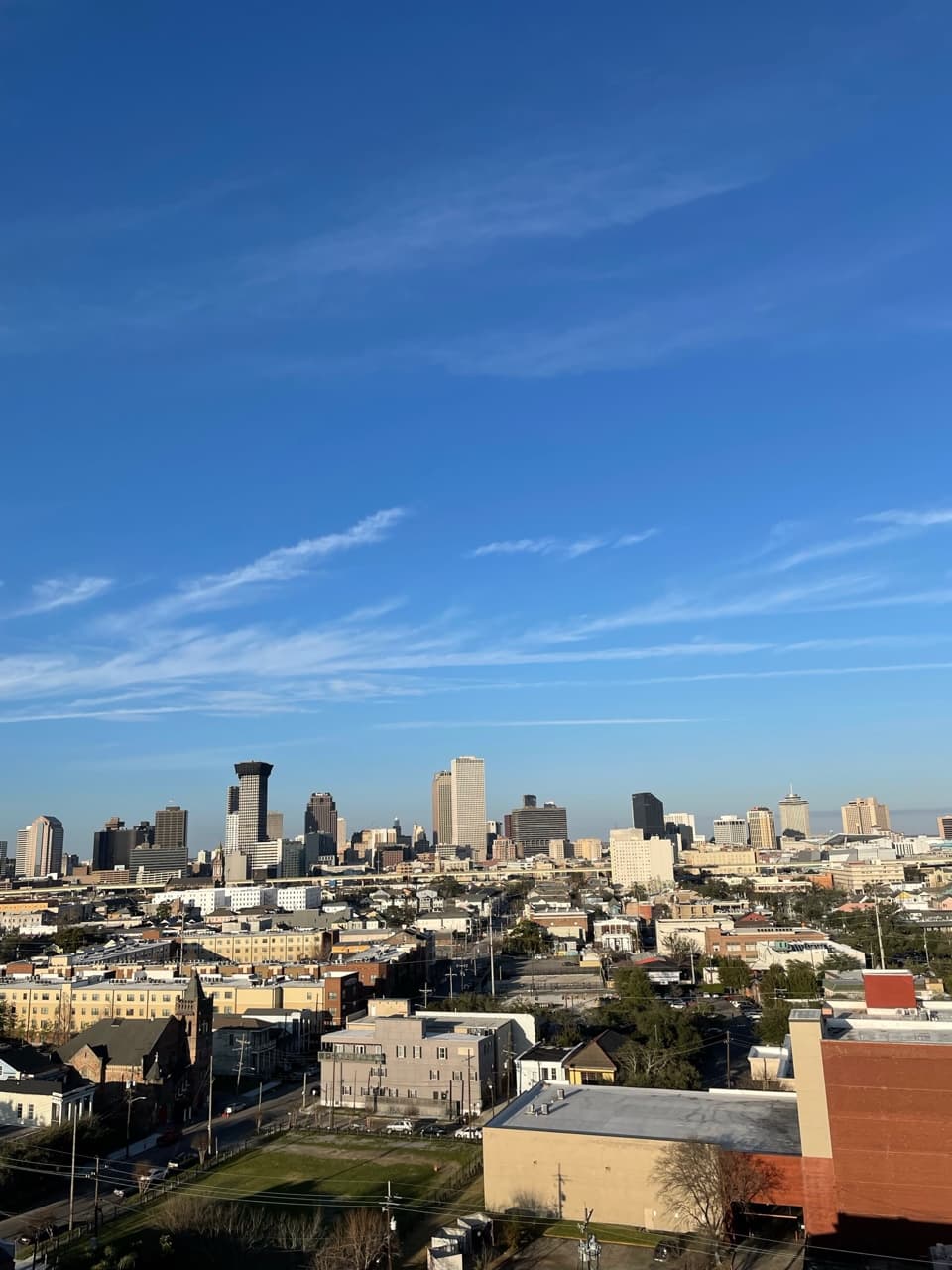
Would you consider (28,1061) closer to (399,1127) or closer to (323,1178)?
(399,1127)

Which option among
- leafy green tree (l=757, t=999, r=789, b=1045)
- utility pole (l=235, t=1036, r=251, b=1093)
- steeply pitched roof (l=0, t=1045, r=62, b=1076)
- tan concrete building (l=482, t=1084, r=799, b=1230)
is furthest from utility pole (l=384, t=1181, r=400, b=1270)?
leafy green tree (l=757, t=999, r=789, b=1045)

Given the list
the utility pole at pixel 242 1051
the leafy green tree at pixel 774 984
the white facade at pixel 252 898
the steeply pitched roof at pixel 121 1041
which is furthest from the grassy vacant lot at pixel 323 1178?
the white facade at pixel 252 898

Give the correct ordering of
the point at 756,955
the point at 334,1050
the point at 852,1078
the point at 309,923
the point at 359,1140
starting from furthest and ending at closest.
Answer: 1. the point at 309,923
2. the point at 756,955
3. the point at 334,1050
4. the point at 359,1140
5. the point at 852,1078

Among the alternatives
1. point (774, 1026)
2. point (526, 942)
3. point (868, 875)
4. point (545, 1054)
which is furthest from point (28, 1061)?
point (868, 875)

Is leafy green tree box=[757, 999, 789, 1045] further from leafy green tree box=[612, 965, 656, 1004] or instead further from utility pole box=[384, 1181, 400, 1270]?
utility pole box=[384, 1181, 400, 1270]

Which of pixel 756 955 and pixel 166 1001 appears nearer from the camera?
pixel 166 1001

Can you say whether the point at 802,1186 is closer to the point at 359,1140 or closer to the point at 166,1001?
the point at 359,1140

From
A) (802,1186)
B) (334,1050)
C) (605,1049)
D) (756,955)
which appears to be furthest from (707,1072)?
(756,955)

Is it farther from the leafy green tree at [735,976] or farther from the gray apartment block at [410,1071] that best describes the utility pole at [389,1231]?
the leafy green tree at [735,976]
